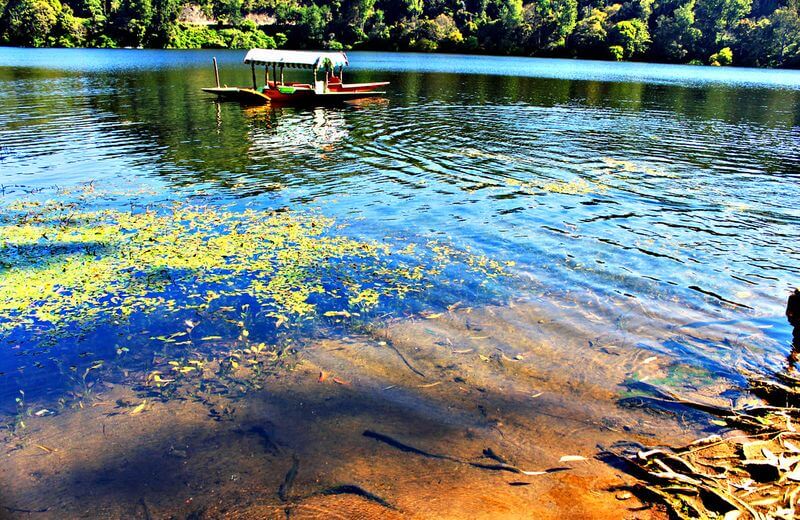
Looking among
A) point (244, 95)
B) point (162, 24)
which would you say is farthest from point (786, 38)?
point (162, 24)

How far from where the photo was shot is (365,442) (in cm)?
611

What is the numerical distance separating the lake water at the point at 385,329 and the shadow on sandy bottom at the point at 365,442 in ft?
0.10

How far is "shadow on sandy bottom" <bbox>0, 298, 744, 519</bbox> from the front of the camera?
525cm

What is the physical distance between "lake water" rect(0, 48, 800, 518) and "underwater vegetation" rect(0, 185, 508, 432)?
0.20ft

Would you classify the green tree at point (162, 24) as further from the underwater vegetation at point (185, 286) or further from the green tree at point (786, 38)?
the green tree at point (786, 38)

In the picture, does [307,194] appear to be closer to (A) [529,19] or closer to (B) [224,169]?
(B) [224,169]

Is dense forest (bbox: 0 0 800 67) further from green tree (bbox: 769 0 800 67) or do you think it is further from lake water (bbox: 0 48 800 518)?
lake water (bbox: 0 48 800 518)

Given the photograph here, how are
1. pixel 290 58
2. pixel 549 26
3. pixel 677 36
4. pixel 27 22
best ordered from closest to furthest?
pixel 290 58
pixel 27 22
pixel 677 36
pixel 549 26

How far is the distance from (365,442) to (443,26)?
15692cm

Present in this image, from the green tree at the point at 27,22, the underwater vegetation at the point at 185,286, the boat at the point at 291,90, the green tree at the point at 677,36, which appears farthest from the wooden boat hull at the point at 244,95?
the green tree at the point at 677,36

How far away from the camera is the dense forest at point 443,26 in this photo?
397 ft

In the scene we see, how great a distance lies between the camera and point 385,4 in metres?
170

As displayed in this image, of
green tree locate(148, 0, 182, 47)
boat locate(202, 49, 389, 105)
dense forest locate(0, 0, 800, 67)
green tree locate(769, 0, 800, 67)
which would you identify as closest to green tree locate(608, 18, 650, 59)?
dense forest locate(0, 0, 800, 67)

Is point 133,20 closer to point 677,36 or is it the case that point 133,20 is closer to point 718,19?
point 677,36
